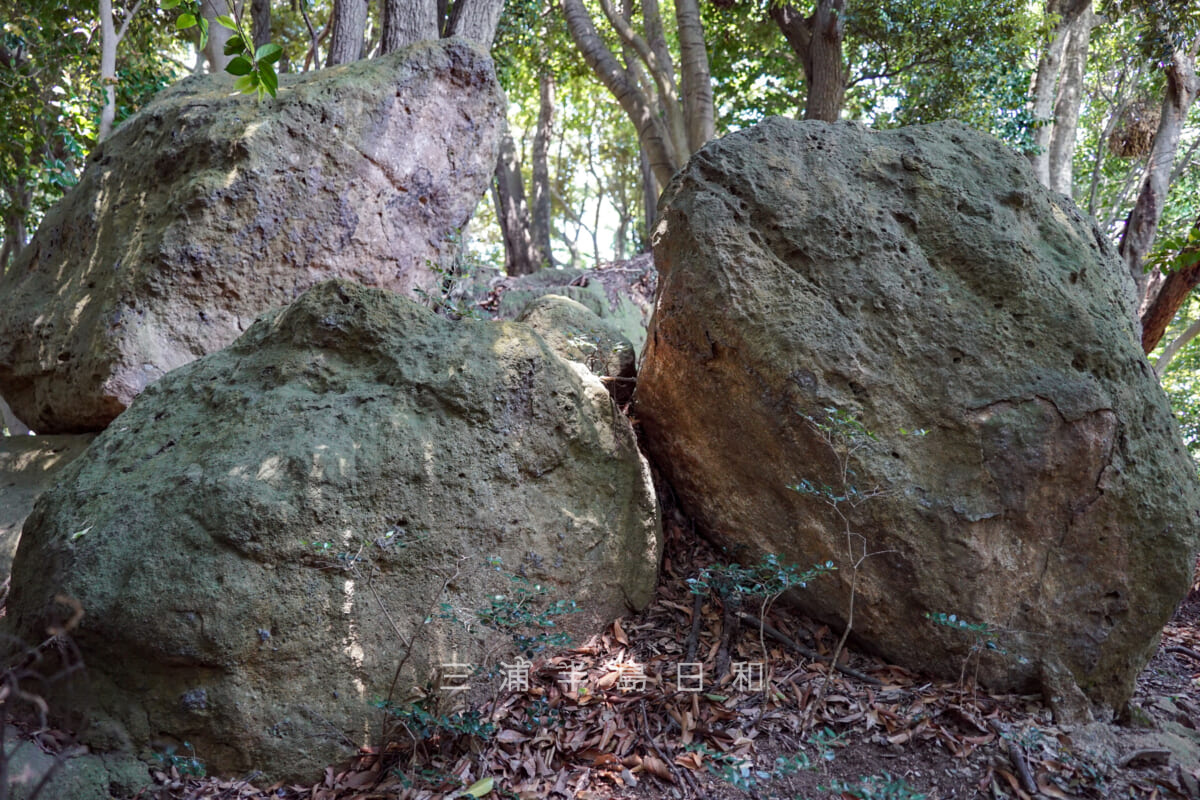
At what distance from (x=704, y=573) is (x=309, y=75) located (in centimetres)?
418

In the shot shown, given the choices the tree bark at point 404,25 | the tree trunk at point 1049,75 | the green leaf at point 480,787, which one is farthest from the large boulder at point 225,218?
the tree trunk at point 1049,75

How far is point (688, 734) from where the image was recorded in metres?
3.01

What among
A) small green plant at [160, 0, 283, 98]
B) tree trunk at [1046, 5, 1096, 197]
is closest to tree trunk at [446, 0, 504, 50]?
small green plant at [160, 0, 283, 98]

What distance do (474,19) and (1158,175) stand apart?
5.53m

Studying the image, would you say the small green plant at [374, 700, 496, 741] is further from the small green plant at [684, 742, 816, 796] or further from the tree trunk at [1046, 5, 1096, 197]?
the tree trunk at [1046, 5, 1096, 197]

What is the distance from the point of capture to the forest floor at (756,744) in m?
2.76

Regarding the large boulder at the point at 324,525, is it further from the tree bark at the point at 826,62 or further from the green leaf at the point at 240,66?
the tree bark at the point at 826,62

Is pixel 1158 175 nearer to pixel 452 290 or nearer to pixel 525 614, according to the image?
pixel 452 290

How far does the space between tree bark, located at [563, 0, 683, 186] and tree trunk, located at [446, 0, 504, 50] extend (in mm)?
2721

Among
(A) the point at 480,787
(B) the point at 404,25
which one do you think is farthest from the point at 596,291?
(A) the point at 480,787

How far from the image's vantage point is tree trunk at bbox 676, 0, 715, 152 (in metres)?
8.63

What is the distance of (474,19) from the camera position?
6.36 m

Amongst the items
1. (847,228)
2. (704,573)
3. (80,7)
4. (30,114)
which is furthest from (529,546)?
(30,114)

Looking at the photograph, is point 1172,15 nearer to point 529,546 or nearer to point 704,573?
point 704,573
